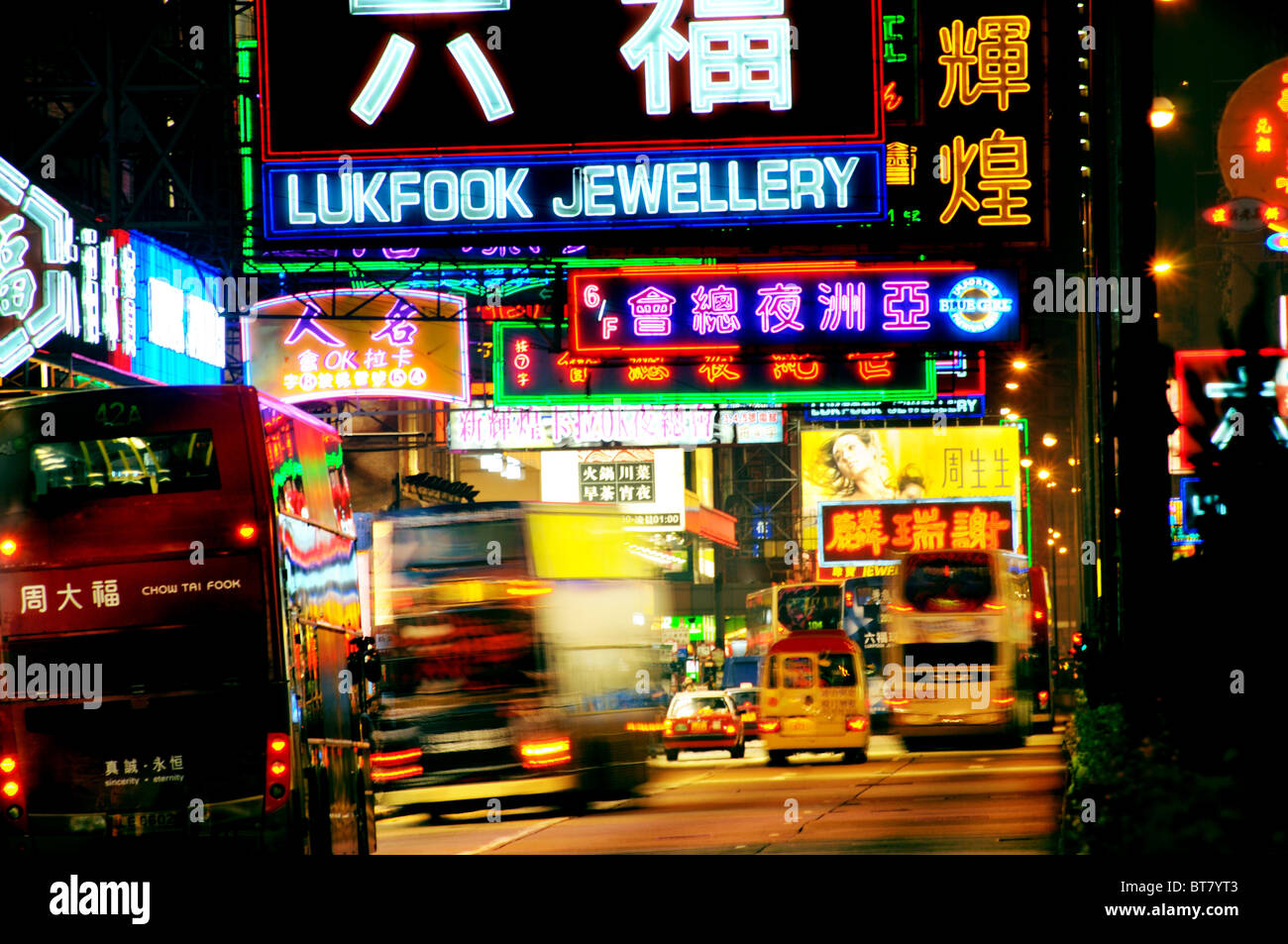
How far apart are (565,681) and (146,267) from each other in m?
7.71

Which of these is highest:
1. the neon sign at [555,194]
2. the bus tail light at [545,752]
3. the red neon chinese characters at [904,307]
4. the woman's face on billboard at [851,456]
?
the neon sign at [555,194]

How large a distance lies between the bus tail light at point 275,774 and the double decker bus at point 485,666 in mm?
8513

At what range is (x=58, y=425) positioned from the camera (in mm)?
12180

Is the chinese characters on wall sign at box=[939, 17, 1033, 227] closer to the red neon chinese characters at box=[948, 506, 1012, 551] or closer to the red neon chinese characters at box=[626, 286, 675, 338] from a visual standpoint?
the red neon chinese characters at box=[626, 286, 675, 338]

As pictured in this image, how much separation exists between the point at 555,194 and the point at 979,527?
2533cm

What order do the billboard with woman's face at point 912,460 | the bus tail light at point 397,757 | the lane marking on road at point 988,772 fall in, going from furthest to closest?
the billboard with woman's face at point 912,460 → the lane marking on road at point 988,772 → the bus tail light at point 397,757

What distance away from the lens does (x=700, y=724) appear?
34875 mm

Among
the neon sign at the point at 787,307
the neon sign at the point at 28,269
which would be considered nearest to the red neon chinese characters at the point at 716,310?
the neon sign at the point at 787,307

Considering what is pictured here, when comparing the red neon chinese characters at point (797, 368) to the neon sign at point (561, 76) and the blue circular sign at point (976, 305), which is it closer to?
the blue circular sign at point (976, 305)

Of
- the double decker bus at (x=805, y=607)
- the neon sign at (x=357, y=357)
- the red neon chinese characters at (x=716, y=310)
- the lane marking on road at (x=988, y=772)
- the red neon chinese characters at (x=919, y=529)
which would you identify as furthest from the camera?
the double decker bus at (x=805, y=607)

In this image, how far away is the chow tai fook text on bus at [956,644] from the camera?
33.2m

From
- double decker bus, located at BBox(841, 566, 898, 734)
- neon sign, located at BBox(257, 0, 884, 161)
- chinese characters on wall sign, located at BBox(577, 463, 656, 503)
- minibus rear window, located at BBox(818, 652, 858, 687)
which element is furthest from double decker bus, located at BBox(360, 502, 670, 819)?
double decker bus, located at BBox(841, 566, 898, 734)

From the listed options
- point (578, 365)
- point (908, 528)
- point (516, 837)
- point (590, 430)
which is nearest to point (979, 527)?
point (908, 528)
